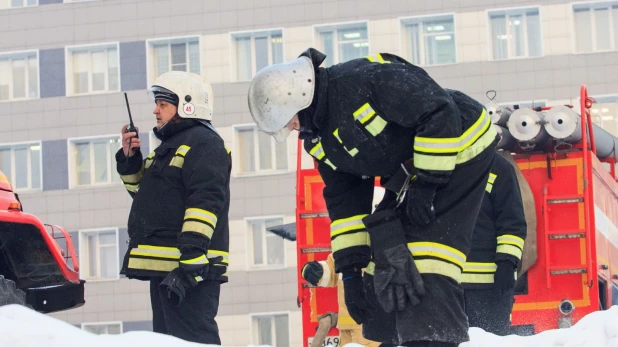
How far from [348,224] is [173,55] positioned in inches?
1065

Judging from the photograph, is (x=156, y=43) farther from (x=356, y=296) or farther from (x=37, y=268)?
(x=356, y=296)

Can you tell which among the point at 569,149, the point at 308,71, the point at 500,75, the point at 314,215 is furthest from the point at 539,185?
the point at 500,75

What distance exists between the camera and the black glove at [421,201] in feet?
18.5

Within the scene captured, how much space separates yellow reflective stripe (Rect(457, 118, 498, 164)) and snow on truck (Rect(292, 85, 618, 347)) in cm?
408

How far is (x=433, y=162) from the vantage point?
562cm

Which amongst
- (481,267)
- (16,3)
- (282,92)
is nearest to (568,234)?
(481,267)

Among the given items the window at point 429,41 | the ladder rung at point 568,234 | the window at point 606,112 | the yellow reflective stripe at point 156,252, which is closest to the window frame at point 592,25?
the window at point 606,112

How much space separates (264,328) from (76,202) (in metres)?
5.79

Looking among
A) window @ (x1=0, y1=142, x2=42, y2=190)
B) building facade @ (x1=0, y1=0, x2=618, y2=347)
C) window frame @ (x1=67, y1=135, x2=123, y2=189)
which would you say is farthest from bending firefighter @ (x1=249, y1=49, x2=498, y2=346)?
window @ (x1=0, y1=142, x2=42, y2=190)

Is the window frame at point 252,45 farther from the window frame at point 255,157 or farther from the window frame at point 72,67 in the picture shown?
the window frame at point 72,67

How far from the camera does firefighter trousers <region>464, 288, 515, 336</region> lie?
8789mm

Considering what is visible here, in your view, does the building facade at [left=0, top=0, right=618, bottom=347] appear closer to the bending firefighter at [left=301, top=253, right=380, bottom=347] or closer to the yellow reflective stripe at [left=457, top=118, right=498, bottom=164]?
the bending firefighter at [left=301, top=253, right=380, bottom=347]

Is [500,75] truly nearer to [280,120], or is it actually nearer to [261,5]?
[261,5]

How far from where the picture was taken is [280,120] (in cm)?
591
